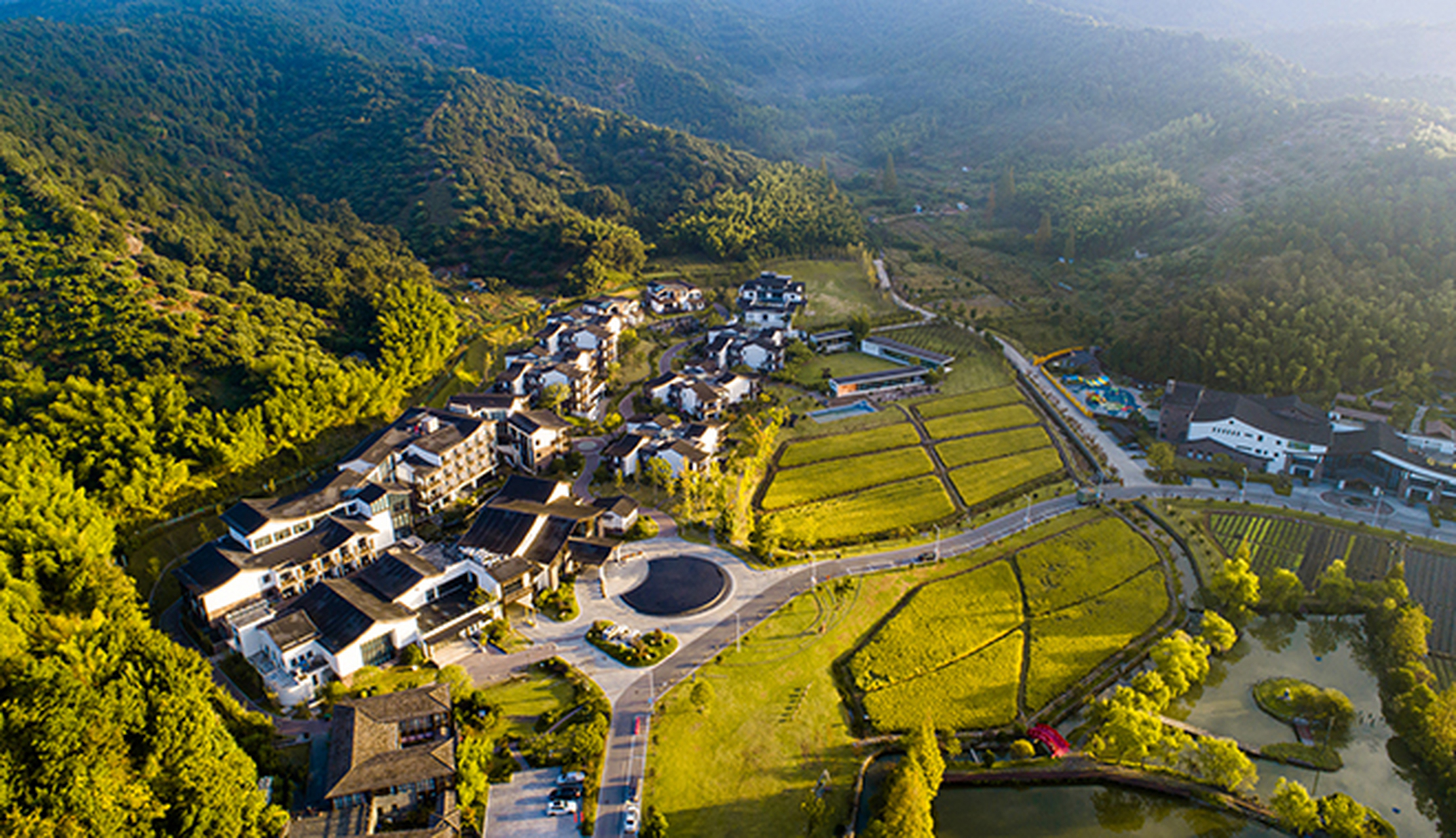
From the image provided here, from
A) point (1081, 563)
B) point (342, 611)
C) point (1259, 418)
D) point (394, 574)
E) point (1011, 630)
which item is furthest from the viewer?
point (1259, 418)

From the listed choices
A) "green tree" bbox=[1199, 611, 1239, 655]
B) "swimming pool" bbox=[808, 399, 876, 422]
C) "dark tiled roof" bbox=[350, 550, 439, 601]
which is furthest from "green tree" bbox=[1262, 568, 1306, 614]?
"dark tiled roof" bbox=[350, 550, 439, 601]

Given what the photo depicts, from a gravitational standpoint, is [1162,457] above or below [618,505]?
below

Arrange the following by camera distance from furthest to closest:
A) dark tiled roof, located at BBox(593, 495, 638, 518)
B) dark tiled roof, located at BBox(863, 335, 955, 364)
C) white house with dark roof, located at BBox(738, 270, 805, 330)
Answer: white house with dark roof, located at BBox(738, 270, 805, 330)
dark tiled roof, located at BBox(863, 335, 955, 364)
dark tiled roof, located at BBox(593, 495, 638, 518)

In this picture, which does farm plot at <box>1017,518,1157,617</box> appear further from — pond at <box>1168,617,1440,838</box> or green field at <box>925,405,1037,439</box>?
green field at <box>925,405,1037,439</box>

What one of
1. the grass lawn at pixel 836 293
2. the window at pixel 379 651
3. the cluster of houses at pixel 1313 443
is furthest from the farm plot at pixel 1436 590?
the window at pixel 379 651

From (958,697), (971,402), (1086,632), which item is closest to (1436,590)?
(1086,632)

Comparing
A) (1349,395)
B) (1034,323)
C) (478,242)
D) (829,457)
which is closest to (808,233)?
(1034,323)

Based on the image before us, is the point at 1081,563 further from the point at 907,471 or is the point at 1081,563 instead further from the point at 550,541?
the point at 550,541
